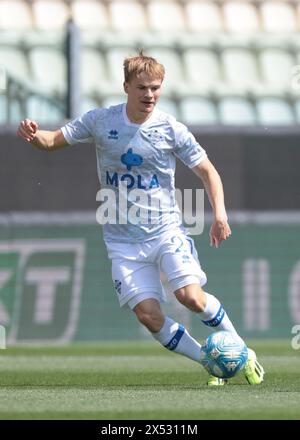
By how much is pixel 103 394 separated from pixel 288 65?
12092 millimetres

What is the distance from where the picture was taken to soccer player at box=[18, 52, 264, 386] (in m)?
8.25

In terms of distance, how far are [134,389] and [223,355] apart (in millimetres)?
593

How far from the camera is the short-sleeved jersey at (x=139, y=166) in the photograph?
8336 millimetres

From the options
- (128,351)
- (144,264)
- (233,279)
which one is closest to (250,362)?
(144,264)

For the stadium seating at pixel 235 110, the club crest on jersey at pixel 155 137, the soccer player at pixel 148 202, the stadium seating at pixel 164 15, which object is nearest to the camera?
the soccer player at pixel 148 202

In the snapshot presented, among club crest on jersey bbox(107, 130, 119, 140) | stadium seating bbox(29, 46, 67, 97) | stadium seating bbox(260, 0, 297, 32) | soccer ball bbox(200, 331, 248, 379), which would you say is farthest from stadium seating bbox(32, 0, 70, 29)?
soccer ball bbox(200, 331, 248, 379)

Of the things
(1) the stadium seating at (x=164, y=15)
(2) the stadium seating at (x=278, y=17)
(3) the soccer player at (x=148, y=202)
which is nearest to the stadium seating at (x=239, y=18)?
(2) the stadium seating at (x=278, y=17)

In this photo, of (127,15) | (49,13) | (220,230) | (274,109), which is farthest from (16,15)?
(220,230)

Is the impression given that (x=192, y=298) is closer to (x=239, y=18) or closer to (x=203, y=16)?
(x=203, y=16)

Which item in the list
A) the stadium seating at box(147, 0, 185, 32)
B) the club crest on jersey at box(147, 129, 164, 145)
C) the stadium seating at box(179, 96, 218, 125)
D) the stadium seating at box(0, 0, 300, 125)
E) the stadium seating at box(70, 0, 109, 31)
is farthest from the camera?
the stadium seating at box(147, 0, 185, 32)

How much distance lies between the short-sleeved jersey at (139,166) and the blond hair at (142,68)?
365mm

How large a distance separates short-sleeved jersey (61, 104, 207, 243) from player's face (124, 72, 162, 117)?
0.54 ft

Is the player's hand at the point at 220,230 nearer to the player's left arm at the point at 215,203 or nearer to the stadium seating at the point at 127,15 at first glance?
the player's left arm at the point at 215,203

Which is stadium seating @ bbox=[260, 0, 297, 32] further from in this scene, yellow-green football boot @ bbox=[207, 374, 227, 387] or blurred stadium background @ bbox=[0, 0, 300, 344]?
yellow-green football boot @ bbox=[207, 374, 227, 387]
